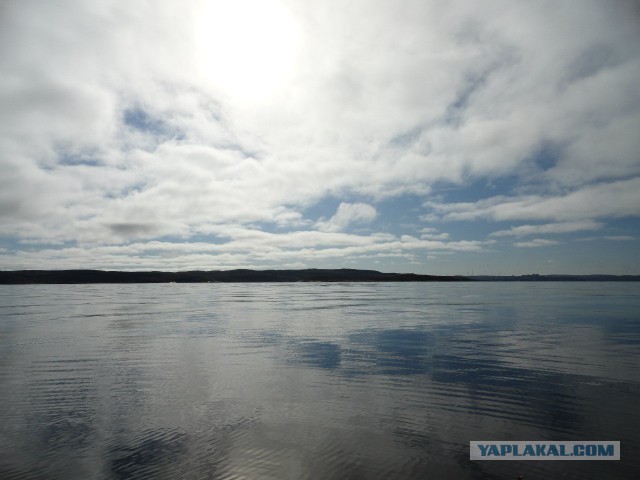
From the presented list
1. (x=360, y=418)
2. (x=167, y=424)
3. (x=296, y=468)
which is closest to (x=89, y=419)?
(x=167, y=424)

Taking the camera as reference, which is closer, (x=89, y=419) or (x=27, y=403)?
(x=89, y=419)

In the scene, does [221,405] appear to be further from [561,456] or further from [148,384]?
[561,456]

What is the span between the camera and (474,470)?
32.7ft

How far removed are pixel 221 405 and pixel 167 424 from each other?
7.84ft

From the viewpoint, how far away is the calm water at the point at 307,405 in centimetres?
1030

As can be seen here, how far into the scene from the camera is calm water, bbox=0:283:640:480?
10.3 metres

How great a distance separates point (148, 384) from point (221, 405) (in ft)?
16.7

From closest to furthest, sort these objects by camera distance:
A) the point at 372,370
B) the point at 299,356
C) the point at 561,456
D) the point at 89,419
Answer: the point at 561,456, the point at 89,419, the point at 372,370, the point at 299,356

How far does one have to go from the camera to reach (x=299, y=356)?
79.9 feet

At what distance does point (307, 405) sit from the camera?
1510 cm

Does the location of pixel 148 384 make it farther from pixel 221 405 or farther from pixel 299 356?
pixel 299 356

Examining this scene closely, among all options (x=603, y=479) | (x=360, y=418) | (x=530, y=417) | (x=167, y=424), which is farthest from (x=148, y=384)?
(x=603, y=479)

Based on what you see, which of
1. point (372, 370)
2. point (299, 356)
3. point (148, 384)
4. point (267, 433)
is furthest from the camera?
point (299, 356)

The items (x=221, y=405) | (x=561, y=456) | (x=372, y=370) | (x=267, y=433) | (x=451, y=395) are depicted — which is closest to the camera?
(x=561, y=456)
